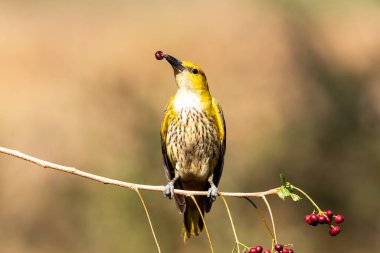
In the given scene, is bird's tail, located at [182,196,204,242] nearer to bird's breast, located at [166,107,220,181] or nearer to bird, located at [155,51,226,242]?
bird, located at [155,51,226,242]

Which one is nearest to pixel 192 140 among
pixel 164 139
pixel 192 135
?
pixel 192 135

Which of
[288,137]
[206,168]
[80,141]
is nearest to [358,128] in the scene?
[288,137]

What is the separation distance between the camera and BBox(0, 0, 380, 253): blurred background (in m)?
10.5

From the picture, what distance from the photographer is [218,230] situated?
965 centimetres

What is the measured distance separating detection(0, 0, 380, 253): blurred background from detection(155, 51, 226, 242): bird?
3.65 meters

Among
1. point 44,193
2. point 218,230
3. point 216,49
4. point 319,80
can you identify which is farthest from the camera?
point 216,49

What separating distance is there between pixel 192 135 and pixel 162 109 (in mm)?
7707

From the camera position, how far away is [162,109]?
12836 mm

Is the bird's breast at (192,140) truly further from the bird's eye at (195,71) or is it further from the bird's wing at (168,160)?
the bird's eye at (195,71)

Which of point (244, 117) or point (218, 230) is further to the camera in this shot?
point (244, 117)

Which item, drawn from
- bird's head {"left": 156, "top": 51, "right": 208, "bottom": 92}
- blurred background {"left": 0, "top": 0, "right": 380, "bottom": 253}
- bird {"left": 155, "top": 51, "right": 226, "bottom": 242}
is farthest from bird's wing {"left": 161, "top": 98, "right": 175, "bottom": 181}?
blurred background {"left": 0, "top": 0, "right": 380, "bottom": 253}

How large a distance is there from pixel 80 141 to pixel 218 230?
3977 mm

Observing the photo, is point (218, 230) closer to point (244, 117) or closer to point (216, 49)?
point (244, 117)

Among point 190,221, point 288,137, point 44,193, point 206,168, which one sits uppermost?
point 206,168
